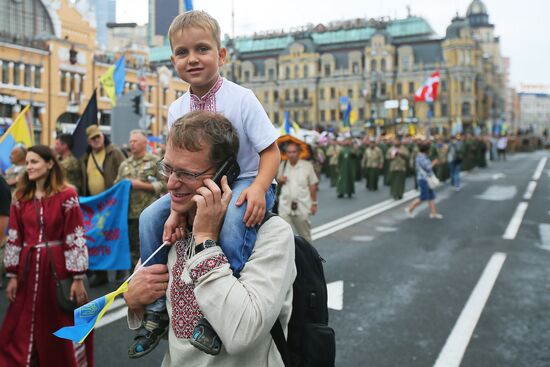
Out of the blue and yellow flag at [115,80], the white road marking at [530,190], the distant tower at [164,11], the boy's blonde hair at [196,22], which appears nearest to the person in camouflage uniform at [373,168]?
the white road marking at [530,190]

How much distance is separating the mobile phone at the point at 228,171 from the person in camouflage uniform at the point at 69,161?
576 cm

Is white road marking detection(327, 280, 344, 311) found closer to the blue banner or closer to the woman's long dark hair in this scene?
the blue banner

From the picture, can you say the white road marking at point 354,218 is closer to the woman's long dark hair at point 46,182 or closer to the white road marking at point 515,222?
the white road marking at point 515,222

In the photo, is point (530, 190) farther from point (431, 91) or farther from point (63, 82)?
point (63, 82)

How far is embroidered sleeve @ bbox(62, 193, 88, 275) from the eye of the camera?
158 inches

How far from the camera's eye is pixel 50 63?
1531 inches

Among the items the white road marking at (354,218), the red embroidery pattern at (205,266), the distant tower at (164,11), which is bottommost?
the white road marking at (354,218)

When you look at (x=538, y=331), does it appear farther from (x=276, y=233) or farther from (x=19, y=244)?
Result: (x=19, y=244)

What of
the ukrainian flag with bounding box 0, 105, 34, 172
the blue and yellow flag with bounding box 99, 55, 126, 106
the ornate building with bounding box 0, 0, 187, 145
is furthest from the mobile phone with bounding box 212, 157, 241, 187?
the ornate building with bounding box 0, 0, 187, 145

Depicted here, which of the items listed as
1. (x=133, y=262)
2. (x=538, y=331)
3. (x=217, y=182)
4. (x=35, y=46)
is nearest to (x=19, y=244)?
(x=217, y=182)

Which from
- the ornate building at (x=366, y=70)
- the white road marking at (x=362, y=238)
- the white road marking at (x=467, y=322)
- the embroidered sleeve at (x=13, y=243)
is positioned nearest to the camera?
the embroidered sleeve at (x=13, y=243)

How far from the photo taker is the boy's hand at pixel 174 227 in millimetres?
2017

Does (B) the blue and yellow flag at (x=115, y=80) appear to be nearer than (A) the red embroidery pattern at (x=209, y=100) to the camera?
No

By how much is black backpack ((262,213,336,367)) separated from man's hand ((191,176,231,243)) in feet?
0.75
